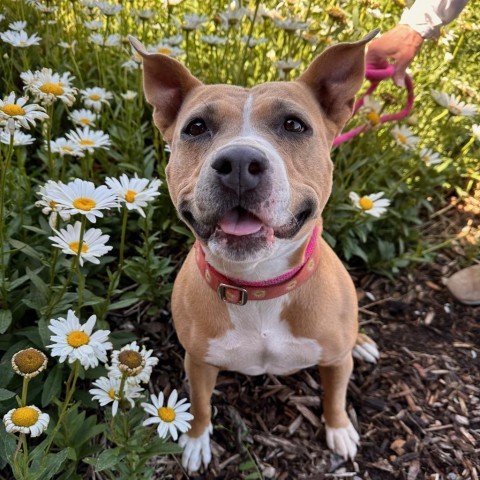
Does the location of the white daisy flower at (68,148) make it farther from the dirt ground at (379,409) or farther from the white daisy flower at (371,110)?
the white daisy flower at (371,110)

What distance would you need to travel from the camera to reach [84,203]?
2.18 meters

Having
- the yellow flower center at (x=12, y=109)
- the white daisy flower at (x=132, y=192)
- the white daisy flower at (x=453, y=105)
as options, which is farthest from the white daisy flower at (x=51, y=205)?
the white daisy flower at (x=453, y=105)

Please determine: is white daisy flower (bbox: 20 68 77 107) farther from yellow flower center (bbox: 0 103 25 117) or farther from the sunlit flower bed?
yellow flower center (bbox: 0 103 25 117)

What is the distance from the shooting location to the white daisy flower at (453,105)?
3.68m

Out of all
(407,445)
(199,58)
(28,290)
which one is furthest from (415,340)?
(199,58)

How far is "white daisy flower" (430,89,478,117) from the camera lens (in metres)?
3.68

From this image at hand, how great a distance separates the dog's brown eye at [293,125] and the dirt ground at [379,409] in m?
1.78

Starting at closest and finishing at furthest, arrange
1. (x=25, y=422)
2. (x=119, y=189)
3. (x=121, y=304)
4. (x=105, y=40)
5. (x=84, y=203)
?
1. (x=25, y=422)
2. (x=84, y=203)
3. (x=119, y=189)
4. (x=121, y=304)
5. (x=105, y=40)

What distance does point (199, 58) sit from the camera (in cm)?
468

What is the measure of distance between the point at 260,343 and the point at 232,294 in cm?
33

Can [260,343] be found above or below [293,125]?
below

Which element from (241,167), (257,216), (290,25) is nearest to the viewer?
(241,167)

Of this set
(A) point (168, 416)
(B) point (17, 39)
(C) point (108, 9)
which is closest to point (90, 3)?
(C) point (108, 9)

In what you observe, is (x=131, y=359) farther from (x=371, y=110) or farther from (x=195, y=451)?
(x=371, y=110)
